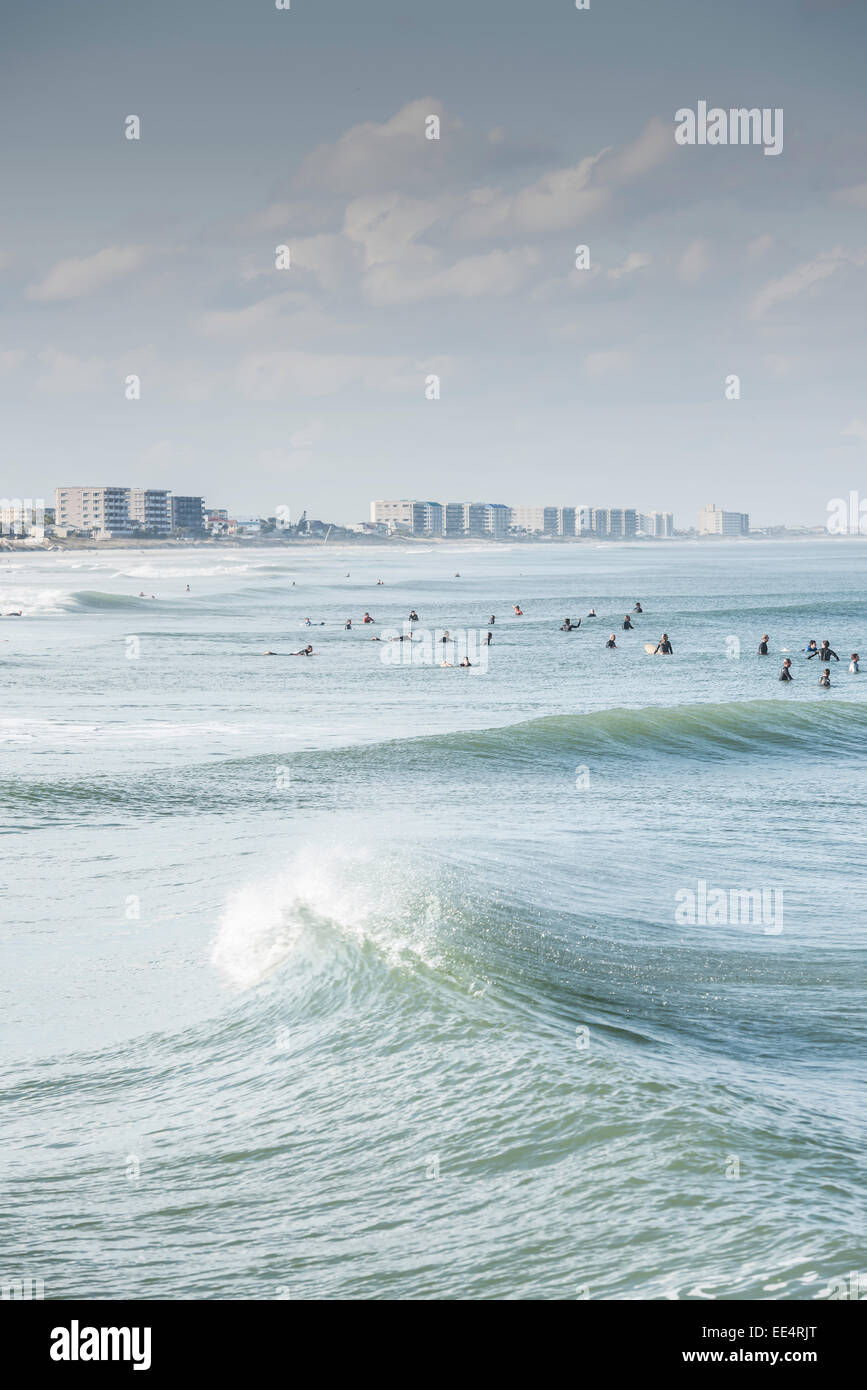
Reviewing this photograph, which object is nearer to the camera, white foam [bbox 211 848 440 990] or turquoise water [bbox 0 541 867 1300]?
turquoise water [bbox 0 541 867 1300]

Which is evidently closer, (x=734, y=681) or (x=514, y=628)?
(x=734, y=681)

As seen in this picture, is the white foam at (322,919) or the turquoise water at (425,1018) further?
the white foam at (322,919)

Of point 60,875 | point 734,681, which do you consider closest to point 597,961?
point 60,875

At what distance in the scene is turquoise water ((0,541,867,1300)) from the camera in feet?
28.2

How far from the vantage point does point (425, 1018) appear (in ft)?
42.0

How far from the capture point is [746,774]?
30062mm

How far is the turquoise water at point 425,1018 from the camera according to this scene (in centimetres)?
861

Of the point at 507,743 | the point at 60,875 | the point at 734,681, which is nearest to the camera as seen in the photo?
the point at 60,875

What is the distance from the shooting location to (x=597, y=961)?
14547 mm

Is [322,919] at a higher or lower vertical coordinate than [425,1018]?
higher

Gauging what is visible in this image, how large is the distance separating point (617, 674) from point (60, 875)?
36589 mm

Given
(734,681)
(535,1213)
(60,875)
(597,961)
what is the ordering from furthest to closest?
(734,681) < (60,875) < (597,961) < (535,1213)

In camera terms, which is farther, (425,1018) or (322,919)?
(322,919)
